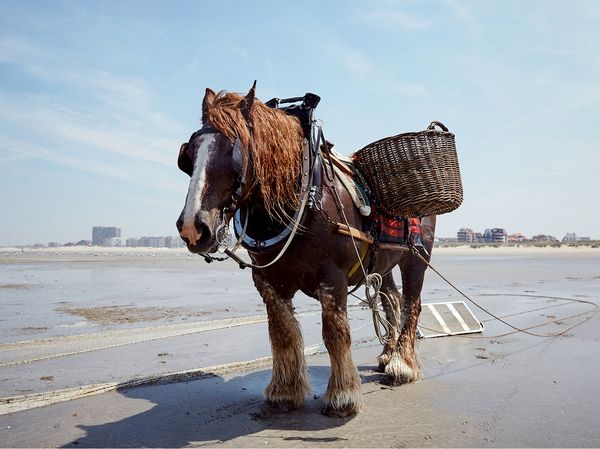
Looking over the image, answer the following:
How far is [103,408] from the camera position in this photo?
4.11 m

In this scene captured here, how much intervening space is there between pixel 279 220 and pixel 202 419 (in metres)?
1.70

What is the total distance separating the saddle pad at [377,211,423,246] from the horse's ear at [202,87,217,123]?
190cm

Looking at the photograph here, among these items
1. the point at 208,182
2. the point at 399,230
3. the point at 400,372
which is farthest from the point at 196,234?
the point at 400,372

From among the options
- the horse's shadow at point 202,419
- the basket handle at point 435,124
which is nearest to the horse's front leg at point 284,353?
the horse's shadow at point 202,419

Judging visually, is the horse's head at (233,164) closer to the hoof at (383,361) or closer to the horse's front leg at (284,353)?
the horse's front leg at (284,353)

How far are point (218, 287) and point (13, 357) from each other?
10.6m

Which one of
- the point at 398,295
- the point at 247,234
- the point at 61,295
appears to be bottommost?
the point at 61,295

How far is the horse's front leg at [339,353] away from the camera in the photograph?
12.5 ft

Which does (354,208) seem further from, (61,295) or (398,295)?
(61,295)

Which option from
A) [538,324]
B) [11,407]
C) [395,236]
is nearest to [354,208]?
[395,236]

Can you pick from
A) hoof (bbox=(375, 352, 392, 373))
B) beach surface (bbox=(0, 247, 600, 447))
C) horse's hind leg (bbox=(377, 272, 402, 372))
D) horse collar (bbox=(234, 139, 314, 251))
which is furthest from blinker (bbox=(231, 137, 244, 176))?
hoof (bbox=(375, 352, 392, 373))

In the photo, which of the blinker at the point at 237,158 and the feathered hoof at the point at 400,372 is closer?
the blinker at the point at 237,158

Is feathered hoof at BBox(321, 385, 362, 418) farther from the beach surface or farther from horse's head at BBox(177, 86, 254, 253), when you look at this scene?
horse's head at BBox(177, 86, 254, 253)

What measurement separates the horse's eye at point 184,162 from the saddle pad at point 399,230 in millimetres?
1915
